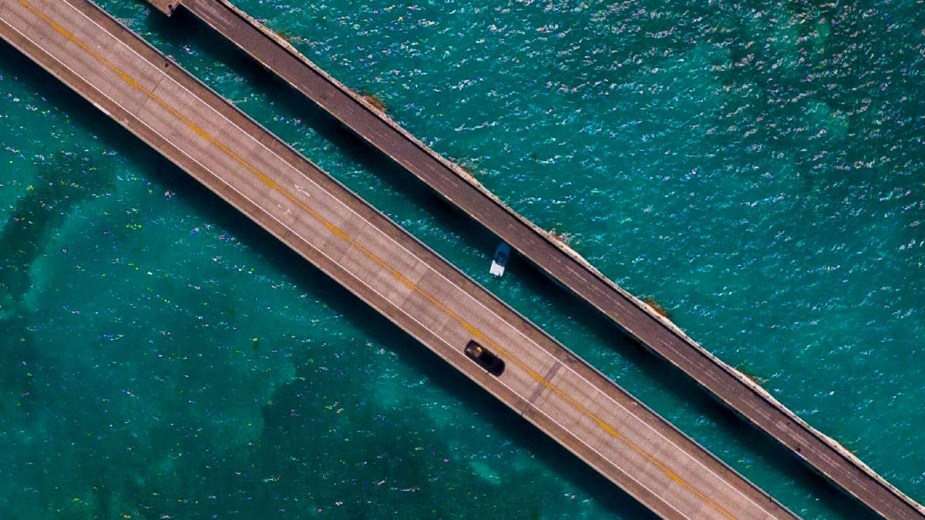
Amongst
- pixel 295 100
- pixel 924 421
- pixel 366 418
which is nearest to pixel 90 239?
pixel 295 100

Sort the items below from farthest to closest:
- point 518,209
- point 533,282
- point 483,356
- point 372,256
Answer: point 518,209 < point 533,282 < point 483,356 < point 372,256

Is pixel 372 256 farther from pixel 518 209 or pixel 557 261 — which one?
Result: pixel 557 261

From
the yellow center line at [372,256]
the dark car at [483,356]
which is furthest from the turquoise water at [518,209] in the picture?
the yellow center line at [372,256]

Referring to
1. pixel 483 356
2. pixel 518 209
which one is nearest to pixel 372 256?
pixel 483 356

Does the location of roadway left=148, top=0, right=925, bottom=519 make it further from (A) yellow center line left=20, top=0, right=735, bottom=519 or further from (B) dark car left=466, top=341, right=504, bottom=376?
(B) dark car left=466, top=341, right=504, bottom=376

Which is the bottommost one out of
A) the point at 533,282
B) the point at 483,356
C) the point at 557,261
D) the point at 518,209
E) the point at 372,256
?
the point at 483,356

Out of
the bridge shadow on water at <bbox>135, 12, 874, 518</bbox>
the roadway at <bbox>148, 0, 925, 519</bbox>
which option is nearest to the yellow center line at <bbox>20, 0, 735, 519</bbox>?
the bridge shadow on water at <bbox>135, 12, 874, 518</bbox>

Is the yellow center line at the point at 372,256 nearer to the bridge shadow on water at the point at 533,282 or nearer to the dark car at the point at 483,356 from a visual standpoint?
the dark car at the point at 483,356
